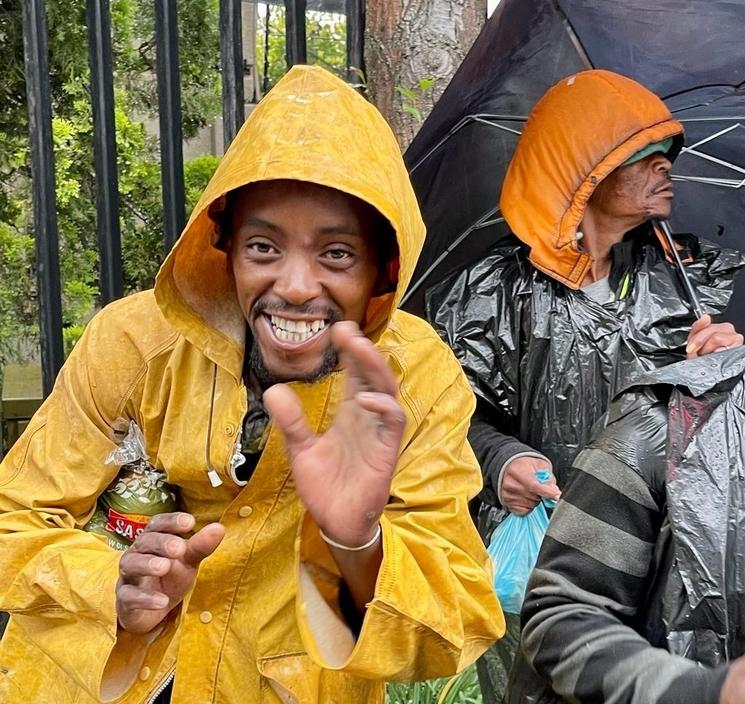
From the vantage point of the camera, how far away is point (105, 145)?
3201 millimetres

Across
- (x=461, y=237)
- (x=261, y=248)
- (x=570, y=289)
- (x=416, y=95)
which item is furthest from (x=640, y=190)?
(x=261, y=248)

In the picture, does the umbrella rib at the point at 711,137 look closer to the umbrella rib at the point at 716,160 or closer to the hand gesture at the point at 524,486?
the umbrella rib at the point at 716,160

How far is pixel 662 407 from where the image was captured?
1667mm

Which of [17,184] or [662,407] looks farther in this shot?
[17,184]

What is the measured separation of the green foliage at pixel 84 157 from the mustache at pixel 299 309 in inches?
162

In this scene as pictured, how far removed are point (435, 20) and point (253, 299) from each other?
90.8 inches

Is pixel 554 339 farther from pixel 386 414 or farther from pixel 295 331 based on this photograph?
pixel 386 414

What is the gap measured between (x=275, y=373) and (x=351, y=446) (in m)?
0.46

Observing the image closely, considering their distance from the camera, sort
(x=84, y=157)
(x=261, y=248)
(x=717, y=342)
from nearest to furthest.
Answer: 1. (x=261, y=248)
2. (x=717, y=342)
3. (x=84, y=157)

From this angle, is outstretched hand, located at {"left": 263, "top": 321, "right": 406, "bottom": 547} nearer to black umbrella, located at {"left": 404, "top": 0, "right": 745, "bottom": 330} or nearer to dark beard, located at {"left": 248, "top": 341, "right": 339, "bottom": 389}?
dark beard, located at {"left": 248, "top": 341, "right": 339, "bottom": 389}

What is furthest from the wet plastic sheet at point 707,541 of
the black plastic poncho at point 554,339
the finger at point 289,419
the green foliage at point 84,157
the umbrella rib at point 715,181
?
the green foliage at point 84,157

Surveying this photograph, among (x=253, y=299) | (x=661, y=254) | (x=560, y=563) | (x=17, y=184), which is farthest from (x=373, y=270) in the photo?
(x=17, y=184)

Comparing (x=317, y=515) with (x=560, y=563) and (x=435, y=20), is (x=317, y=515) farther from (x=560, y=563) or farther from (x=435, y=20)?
(x=435, y=20)

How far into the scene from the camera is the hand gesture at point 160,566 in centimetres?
162
